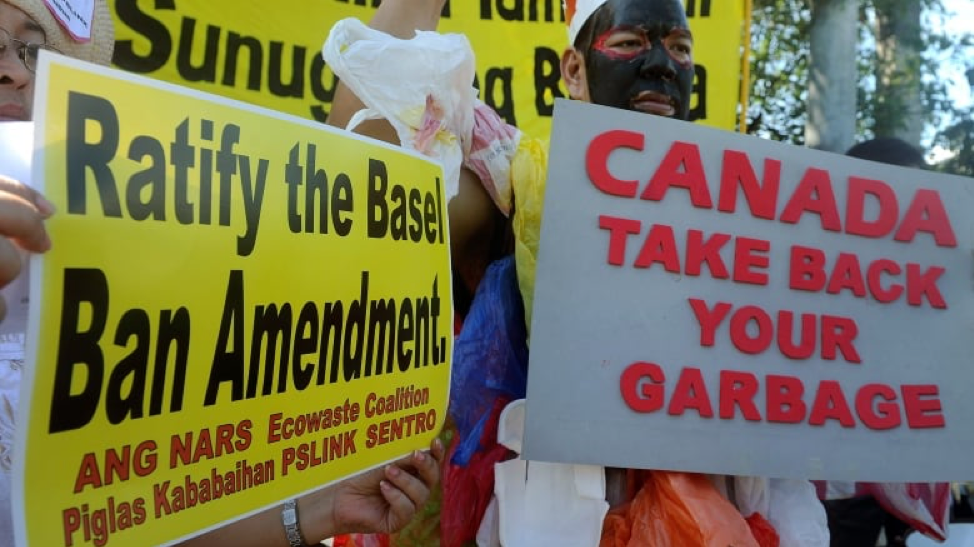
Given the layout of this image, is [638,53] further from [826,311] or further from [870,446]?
[870,446]

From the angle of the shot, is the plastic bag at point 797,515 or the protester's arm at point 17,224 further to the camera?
the plastic bag at point 797,515

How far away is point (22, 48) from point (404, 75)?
0.55 meters

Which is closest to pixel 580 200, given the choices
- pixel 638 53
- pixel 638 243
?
pixel 638 243

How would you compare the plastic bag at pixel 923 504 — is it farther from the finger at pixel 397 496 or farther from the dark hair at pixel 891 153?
the finger at pixel 397 496

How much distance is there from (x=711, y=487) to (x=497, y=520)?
1.27ft

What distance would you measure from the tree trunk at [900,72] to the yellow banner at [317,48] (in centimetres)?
417

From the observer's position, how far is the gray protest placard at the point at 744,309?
1.49m

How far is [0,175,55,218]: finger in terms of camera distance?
0.81 m

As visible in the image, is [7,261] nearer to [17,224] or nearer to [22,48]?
[17,224]

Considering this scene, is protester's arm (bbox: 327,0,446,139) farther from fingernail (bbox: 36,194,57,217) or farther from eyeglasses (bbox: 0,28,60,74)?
fingernail (bbox: 36,194,57,217)

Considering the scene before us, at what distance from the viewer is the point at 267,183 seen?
1072 millimetres


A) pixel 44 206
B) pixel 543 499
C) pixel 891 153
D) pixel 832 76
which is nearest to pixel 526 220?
pixel 543 499

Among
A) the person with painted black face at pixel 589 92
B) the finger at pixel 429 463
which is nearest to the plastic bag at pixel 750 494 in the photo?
the person with painted black face at pixel 589 92

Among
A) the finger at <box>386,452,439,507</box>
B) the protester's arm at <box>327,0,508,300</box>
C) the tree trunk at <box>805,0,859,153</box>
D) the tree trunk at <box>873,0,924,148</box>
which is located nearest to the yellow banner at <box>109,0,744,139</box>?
the protester's arm at <box>327,0,508,300</box>
